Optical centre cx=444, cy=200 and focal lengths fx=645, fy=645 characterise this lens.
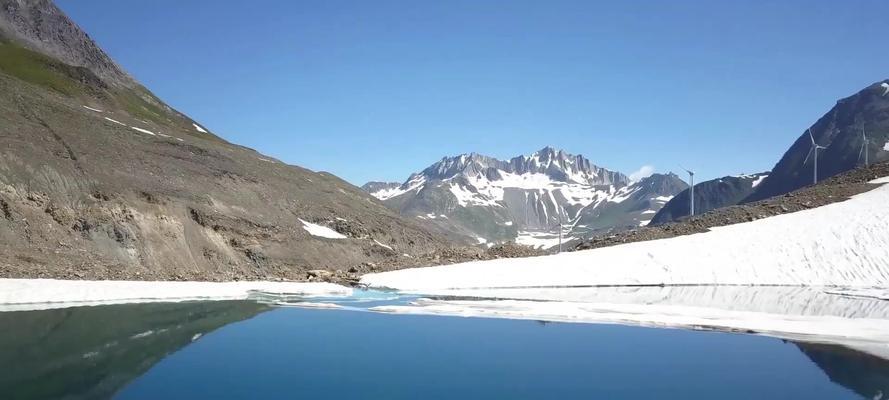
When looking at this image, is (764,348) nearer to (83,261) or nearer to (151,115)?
(83,261)

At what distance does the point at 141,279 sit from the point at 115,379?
2397 centimetres

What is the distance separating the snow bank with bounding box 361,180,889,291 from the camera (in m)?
40.3

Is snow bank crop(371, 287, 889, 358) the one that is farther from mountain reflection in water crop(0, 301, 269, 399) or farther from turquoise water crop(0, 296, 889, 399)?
mountain reflection in water crop(0, 301, 269, 399)

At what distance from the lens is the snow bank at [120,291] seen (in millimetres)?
26609

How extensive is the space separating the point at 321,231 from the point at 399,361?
213 ft

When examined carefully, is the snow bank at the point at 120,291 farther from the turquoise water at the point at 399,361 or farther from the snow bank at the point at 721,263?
the snow bank at the point at 721,263

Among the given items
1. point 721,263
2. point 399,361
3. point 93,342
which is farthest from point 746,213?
point 93,342

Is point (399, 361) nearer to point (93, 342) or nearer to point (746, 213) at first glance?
point (93, 342)

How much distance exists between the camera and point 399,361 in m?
16.6

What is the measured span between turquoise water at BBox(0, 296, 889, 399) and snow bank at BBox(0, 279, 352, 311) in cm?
335

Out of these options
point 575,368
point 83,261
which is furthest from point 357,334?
point 83,261

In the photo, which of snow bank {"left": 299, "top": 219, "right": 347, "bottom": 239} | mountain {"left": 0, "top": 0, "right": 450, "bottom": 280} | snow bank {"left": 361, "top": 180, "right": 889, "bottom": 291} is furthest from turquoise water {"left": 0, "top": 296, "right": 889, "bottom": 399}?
snow bank {"left": 299, "top": 219, "right": 347, "bottom": 239}

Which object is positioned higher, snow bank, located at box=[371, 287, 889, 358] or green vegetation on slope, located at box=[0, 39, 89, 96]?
green vegetation on slope, located at box=[0, 39, 89, 96]

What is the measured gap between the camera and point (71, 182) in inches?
1922
